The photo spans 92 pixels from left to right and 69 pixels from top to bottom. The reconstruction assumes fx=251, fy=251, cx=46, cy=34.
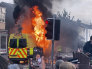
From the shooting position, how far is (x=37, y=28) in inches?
925

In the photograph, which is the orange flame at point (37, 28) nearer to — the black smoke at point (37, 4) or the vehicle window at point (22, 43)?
the black smoke at point (37, 4)

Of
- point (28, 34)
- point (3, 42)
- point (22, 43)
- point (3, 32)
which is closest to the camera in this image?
point (22, 43)

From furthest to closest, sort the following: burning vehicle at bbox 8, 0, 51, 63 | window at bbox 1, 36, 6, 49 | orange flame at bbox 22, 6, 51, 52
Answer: window at bbox 1, 36, 6, 49
orange flame at bbox 22, 6, 51, 52
burning vehicle at bbox 8, 0, 51, 63

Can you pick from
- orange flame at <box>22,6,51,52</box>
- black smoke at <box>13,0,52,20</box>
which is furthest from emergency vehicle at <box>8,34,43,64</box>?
black smoke at <box>13,0,52,20</box>

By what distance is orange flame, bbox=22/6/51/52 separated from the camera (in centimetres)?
2247

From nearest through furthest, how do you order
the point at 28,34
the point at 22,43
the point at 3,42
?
1. the point at 22,43
2. the point at 28,34
3. the point at 3,42

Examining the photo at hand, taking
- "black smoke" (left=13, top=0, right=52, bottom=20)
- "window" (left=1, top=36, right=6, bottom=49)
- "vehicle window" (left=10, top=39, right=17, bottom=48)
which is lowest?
"window" (left=1, top=36, right=6, bottom=49)

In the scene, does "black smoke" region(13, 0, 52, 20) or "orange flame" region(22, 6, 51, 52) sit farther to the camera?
"black smoke" region(13, 0, 52, 20)

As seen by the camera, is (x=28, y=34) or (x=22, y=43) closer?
(x=22, y=43)

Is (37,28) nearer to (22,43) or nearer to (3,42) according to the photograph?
(22,43)

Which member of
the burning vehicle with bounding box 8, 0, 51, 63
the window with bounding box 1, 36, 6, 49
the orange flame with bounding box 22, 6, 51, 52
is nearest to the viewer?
the burning vehicle with bounding box 8, 0, 51, 63

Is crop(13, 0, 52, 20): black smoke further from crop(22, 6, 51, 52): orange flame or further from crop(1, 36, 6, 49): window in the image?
crop(1, 36, 6, 49): window

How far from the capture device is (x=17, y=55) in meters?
18.9

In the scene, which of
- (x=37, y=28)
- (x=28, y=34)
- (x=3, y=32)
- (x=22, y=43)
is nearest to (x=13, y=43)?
(x=22, y=43)
